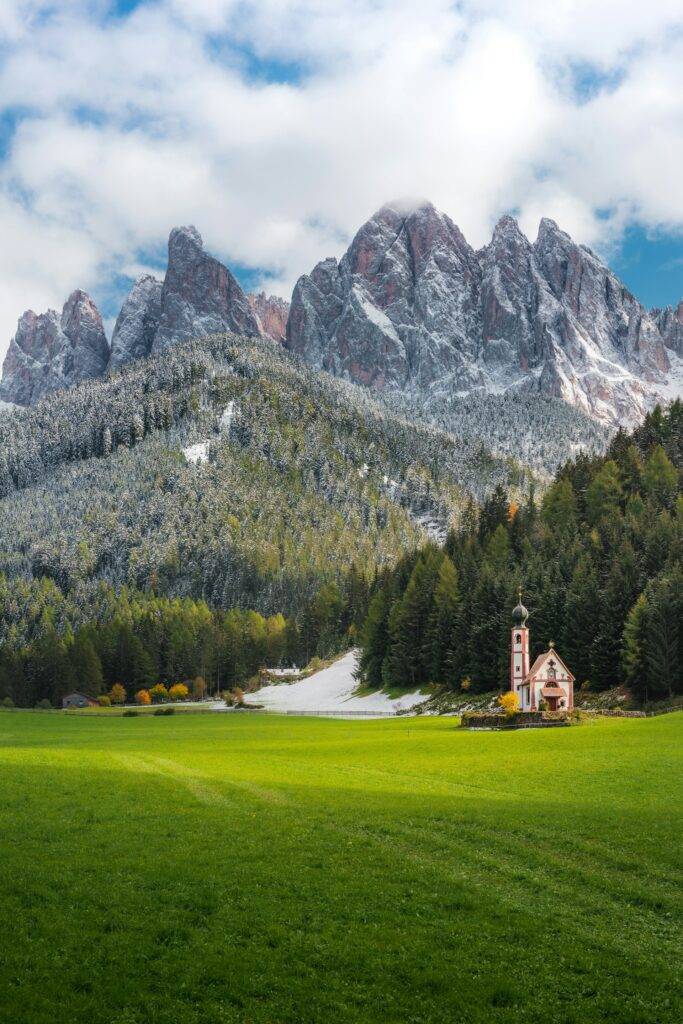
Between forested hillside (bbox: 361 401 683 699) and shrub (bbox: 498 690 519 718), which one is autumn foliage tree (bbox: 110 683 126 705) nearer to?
forested hillside (bbox: 361 401 683 699)

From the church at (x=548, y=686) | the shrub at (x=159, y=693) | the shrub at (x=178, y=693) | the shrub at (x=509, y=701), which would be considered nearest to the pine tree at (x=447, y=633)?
the shrub at (x=509, y=701)

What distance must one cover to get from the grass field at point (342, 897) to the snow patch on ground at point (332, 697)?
6195 centimetres

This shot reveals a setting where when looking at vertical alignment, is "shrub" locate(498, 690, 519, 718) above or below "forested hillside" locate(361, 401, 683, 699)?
below

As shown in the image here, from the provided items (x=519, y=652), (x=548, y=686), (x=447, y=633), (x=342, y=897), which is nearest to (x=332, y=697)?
(x=447, y=633)

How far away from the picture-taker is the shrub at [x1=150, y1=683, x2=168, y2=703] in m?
128

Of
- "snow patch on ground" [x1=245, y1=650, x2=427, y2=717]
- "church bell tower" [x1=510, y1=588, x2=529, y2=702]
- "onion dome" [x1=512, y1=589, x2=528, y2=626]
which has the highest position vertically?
"onion dome" [x1=512, y1=589, x2=528, y2=626]

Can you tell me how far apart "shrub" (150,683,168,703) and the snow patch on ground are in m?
12.5

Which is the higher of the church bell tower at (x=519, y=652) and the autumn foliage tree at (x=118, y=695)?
the church bell tower at (x=519, y=652)

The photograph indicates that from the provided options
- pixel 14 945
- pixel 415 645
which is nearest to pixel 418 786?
pixel 14 945

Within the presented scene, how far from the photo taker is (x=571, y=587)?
80750 mm

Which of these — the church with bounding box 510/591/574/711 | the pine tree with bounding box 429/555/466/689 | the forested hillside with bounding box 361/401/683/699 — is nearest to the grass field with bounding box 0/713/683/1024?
the church with bounding box 510/591/574/711

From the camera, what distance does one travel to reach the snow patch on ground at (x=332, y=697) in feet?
305

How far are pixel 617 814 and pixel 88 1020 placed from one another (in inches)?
637

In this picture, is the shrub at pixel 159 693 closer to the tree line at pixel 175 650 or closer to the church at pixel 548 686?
the tree line at pixel 175 650
